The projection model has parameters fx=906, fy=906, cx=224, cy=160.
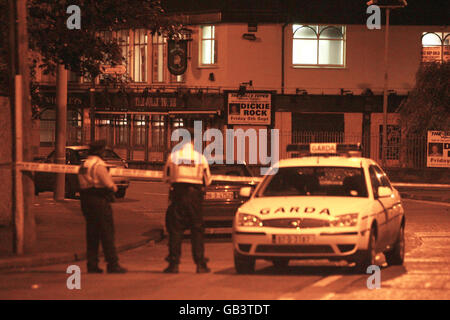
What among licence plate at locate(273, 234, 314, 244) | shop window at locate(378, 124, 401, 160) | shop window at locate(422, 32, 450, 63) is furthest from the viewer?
shop window at locate(422, 32, 450, 63)

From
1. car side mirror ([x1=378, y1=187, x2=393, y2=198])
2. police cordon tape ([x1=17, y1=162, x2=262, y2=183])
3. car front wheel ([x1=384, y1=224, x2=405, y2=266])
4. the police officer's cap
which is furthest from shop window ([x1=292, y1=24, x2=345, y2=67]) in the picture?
the police officer's cap

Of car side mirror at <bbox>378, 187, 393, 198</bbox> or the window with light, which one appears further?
the window with light

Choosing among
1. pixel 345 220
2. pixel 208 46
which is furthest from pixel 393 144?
pixel 345 220

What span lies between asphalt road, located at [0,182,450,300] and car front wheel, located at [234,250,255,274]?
0.37 ft

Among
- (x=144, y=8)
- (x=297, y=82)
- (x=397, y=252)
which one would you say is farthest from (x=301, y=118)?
(x=397, y=252)

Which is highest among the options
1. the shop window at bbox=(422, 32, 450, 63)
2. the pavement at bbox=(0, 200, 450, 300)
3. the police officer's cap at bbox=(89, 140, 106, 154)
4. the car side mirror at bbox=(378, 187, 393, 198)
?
the shop window at bbox=(422, 32, 450, 63)

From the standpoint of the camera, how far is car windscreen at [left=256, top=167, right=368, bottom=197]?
1288 centimetres

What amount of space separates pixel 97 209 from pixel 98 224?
0.69ft

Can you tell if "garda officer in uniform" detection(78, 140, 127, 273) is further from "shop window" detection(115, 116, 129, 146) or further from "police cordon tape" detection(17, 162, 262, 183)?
"shop window" detection(115, 116, 129, 146)

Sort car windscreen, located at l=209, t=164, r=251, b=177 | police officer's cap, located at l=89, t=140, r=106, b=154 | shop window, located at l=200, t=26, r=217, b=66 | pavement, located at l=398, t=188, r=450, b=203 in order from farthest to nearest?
shop window, located at l=200, t=26, r=217, b=66
pavement, located at l=398, t=188, r=450, b=203
car windscreen, located at l=209, t=164, r=251, b=177
police officer's cap, located at l=89, t=140, r=106, b=154

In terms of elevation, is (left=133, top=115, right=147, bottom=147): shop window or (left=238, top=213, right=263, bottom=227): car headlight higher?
(left=238, top=213, right=263, bottom=227): car headlight

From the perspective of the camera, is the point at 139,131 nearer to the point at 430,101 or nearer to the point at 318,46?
the point at 318,46

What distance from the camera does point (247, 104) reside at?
135ft

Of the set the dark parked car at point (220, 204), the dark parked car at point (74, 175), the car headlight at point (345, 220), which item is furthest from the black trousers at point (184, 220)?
the dark parked car at point (74, 175)
